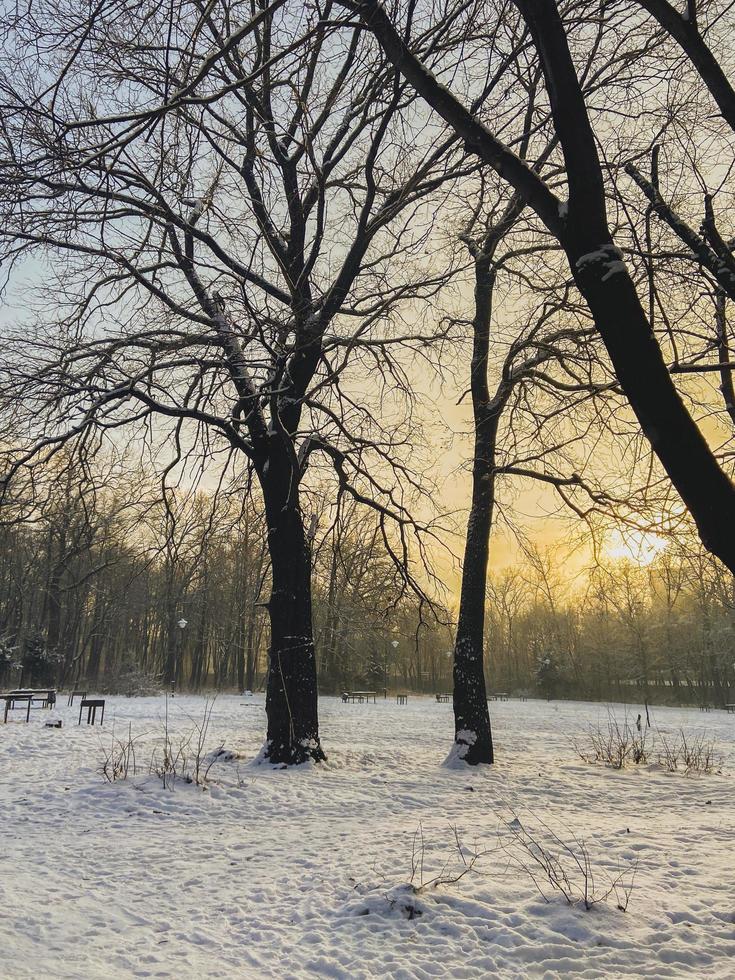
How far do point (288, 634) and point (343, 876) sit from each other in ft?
16.5

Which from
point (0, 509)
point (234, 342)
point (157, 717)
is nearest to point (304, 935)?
point (234, 342)

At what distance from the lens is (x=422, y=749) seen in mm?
11805

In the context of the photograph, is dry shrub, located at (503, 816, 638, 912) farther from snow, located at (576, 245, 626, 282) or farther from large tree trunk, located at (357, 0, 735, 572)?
snow, located at (576, 245, 626, 282)

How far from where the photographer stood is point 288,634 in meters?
9.29

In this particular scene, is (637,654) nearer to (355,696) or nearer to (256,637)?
(355,696)

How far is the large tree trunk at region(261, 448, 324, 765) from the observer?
357 inches

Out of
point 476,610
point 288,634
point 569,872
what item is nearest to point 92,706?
point 288,634

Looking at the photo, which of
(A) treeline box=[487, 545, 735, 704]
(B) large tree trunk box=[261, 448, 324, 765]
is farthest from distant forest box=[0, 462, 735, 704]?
(B) large tree trunk box=[261, 448, 324, 765]

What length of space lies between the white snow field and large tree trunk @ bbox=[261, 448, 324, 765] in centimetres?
52

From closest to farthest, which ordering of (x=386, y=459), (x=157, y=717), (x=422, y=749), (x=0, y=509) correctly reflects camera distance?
1. (x=0, y=509)
2. (x=386, y=459)
3. (x=422, y=749)
4. (x=157, y=717)

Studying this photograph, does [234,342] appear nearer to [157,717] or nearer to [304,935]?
[304,935]

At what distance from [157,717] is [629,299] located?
17092 mm

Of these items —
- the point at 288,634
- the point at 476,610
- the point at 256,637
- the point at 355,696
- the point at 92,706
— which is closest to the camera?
the point at 288,634

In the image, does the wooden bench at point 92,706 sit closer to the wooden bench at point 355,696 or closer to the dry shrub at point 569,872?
the dry shrub at point 569,872
